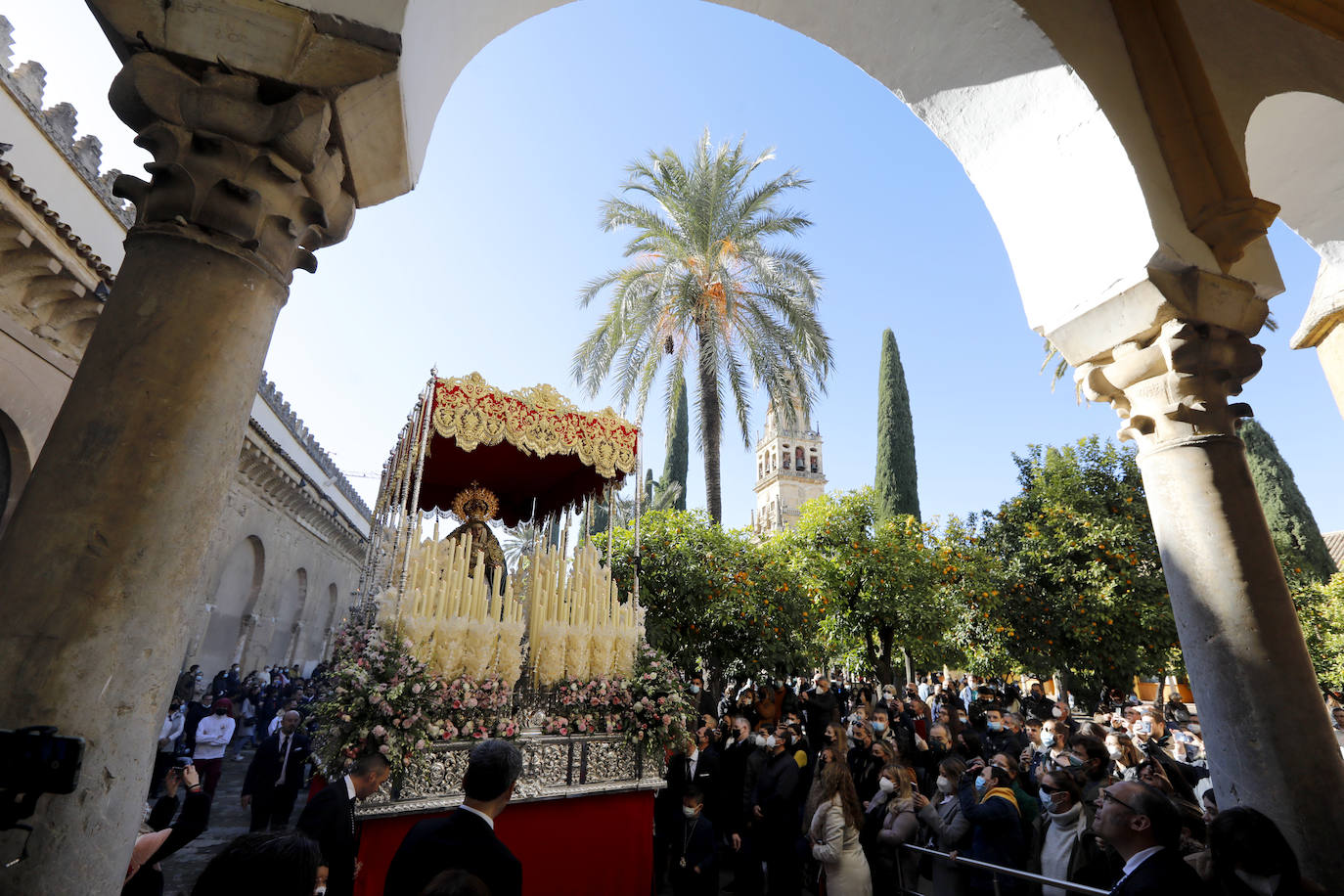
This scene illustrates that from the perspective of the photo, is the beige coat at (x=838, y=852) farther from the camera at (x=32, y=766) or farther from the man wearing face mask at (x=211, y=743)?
the man wearing face mask at (x=211, y=743)

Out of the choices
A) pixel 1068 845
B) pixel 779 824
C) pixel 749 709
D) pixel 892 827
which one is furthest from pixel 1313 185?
pixel 749 709

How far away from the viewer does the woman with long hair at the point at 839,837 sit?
4.21 metres

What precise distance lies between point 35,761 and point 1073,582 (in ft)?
56.0

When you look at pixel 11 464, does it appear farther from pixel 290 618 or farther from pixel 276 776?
pixel 290 618

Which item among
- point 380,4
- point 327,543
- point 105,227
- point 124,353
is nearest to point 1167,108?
point 380,4

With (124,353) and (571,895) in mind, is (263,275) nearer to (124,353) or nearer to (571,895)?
(124,353)

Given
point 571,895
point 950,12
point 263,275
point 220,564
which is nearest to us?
point 263,275

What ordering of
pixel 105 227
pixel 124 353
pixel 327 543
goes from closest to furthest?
pixel 124 353, pixel 105 227, pixel 327 543

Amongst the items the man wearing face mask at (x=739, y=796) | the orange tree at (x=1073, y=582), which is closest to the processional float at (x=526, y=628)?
the man wearing face mask at (x=739, y=796)

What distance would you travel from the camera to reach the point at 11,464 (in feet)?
26.8

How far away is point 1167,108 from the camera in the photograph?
375 cm

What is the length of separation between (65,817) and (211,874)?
408 mm

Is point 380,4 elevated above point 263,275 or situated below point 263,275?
above

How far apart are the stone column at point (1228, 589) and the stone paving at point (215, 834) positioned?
4.70 m
